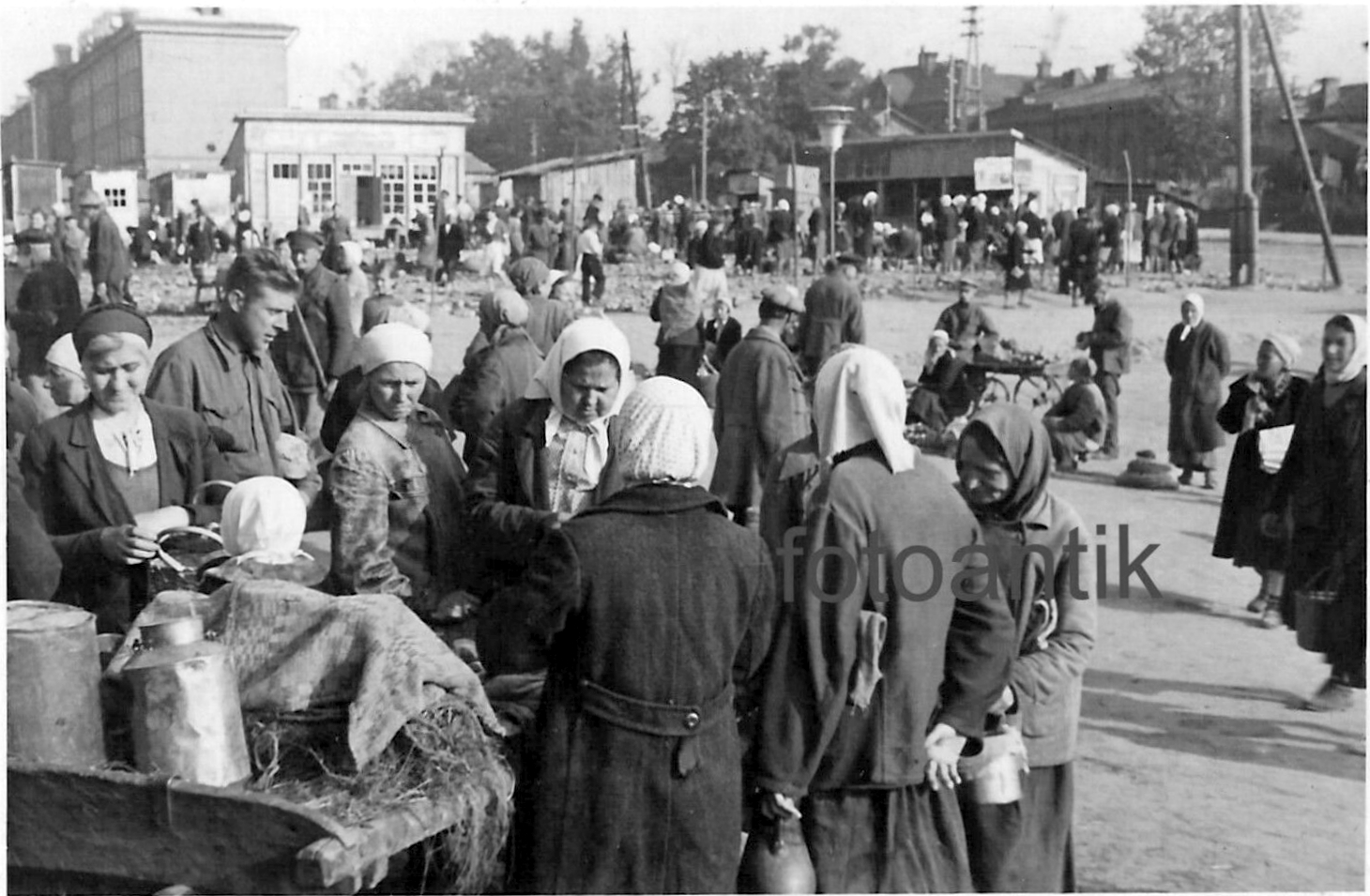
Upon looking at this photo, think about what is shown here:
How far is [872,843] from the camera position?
10.9ft

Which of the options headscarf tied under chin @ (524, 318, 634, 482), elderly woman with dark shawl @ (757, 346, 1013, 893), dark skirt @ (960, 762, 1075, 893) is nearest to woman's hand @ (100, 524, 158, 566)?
headscarf tied under chin @ (524, 318, 634, 482)

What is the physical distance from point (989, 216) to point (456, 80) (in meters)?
13.9

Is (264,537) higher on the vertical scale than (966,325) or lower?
lower

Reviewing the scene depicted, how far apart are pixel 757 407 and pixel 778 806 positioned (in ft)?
15.4

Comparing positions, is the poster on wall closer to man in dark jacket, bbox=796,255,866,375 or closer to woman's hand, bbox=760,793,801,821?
man in dark jacket, bbox=796,255,866,375

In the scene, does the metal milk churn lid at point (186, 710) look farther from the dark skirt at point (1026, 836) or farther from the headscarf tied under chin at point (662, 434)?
the dark skirt at point (1026, 836)

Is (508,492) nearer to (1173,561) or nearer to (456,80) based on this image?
(1173,561)

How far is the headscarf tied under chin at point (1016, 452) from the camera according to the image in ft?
11.0

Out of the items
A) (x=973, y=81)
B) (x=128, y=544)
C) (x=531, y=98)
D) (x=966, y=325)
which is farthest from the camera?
(x=973, y=81)

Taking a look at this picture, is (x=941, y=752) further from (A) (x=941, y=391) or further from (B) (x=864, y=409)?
(A) (x=941, y=391)

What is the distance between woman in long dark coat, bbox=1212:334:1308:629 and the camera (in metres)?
7.13

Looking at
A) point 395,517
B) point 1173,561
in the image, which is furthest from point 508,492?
point 1173,561

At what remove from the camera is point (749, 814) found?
3.35 metres

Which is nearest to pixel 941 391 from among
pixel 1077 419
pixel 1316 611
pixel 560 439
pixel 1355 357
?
pixel 1077 419
